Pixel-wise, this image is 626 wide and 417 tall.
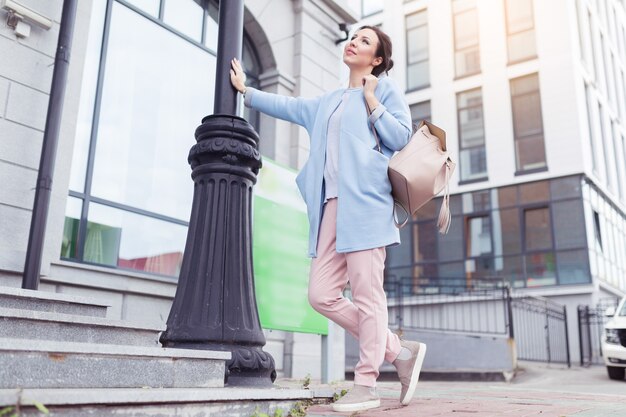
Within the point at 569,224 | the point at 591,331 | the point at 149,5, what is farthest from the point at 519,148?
the point at 149,5

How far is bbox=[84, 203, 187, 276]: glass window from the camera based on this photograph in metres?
6.08

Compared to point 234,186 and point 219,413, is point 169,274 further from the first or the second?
point 219,413

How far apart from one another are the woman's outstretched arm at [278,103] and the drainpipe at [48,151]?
7.49 ft

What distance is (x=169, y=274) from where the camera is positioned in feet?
22.2

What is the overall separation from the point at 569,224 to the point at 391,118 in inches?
684

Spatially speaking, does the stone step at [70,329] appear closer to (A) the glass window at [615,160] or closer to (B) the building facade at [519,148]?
(B) the building facade at [519,148]

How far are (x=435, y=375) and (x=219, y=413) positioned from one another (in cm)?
1049

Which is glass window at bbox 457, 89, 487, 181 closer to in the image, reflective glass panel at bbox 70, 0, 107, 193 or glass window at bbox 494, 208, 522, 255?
glass window at bbox 494, 208, 522, 255

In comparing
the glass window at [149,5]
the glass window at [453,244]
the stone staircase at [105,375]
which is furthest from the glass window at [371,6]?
the stone staircase at [105,375]

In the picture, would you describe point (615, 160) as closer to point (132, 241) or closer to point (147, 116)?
point (147, 116)

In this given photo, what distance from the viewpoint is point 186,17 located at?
25.1 feet

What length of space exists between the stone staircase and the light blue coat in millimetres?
863

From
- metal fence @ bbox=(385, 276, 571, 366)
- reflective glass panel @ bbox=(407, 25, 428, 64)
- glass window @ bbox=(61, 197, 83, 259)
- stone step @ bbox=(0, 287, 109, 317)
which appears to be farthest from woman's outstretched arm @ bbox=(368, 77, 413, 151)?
reflective glass panel @ bbox=(407, 25, 428, 64)

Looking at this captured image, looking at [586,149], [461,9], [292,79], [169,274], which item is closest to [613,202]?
[586,149]
